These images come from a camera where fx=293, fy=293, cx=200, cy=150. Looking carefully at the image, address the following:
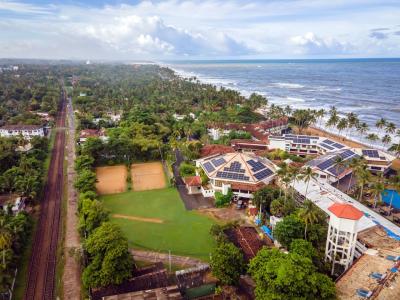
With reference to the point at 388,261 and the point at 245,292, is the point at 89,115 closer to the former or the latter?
the point at 245,292

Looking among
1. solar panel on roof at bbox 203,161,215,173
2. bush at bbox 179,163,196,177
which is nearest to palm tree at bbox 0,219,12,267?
solar panel on roof at bbox 203,161,215,173

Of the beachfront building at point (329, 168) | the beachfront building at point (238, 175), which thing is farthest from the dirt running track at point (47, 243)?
the beachfront building at point (329, 168)

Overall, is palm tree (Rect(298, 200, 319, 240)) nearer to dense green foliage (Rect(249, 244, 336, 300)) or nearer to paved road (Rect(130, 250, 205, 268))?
dense green foliage (Rect(249, 244, 336, 300))

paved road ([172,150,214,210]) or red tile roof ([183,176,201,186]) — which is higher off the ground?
red tile roof ([183,176,201,186])

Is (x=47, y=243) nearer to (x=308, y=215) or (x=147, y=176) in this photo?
(x=147, y=176)

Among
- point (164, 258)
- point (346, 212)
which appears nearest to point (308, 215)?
point (346, 212)

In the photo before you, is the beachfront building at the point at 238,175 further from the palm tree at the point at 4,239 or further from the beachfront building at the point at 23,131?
the beachfront building at the point at 23,131
